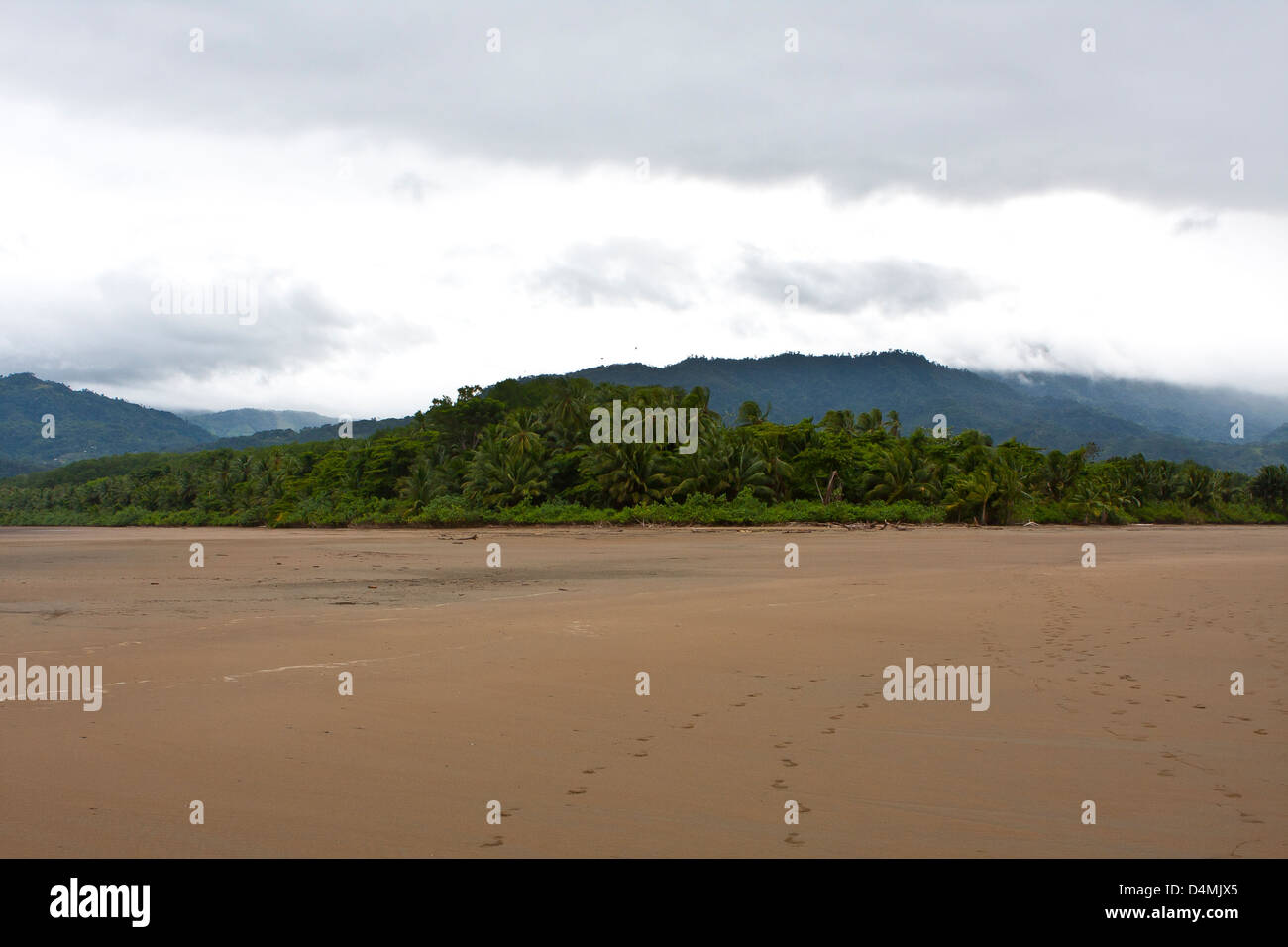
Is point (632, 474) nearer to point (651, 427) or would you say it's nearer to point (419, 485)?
point (651, 427)

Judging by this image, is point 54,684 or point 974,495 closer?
point 54,684

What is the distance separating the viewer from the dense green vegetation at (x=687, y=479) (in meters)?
49.8

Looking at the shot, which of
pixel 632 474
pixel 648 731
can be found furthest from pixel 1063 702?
pixel 632 474

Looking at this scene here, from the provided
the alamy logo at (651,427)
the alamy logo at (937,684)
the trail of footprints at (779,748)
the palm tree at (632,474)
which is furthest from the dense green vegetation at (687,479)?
the trail of footprints at (779,748)

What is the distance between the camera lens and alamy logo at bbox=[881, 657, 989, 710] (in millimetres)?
7230

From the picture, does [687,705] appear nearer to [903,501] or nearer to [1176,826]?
[1176,826]

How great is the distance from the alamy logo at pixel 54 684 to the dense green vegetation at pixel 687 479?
3941 centimetres

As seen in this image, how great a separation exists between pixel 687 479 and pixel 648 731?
142 ft

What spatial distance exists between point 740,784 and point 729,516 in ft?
137

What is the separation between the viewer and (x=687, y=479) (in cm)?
4928
